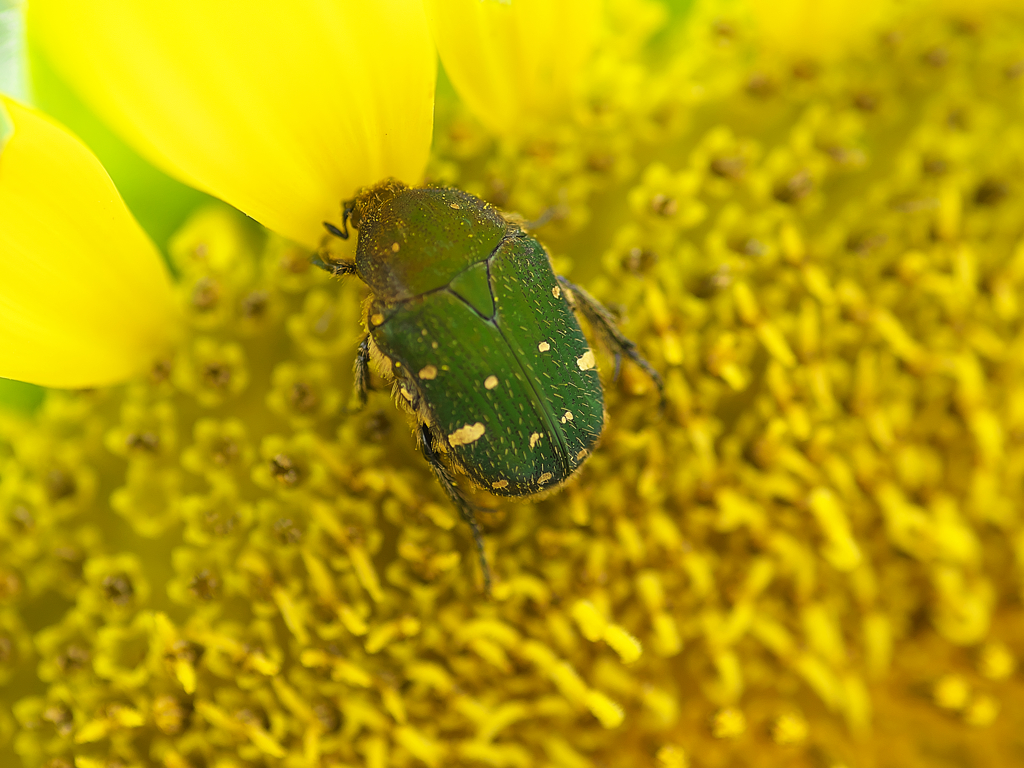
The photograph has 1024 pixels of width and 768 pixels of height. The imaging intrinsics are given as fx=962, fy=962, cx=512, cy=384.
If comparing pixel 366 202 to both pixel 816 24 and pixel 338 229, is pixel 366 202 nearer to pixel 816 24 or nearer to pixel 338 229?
pixel 338 229

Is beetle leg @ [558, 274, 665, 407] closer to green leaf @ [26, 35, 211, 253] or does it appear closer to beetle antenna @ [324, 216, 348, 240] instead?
beetle antenna @ [324, 216, 348, 240]

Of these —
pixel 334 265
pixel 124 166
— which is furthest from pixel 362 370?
pixel 124 166

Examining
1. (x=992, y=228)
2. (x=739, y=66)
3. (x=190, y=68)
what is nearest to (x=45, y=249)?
(x=190, y=68)

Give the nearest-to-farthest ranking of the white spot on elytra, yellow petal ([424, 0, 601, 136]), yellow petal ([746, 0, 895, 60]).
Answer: the white spot on elytra < yellow petal ([424, 0, 601, 136]) < yellow petal ([746, 0, 895, 60])

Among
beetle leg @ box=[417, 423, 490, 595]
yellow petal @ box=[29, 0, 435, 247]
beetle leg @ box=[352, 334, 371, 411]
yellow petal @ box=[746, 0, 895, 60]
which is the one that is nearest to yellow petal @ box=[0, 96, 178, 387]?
yellow petal @ box=[29, 0, 435, 247]

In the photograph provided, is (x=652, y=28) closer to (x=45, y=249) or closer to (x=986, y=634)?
(x=45, y=249)
